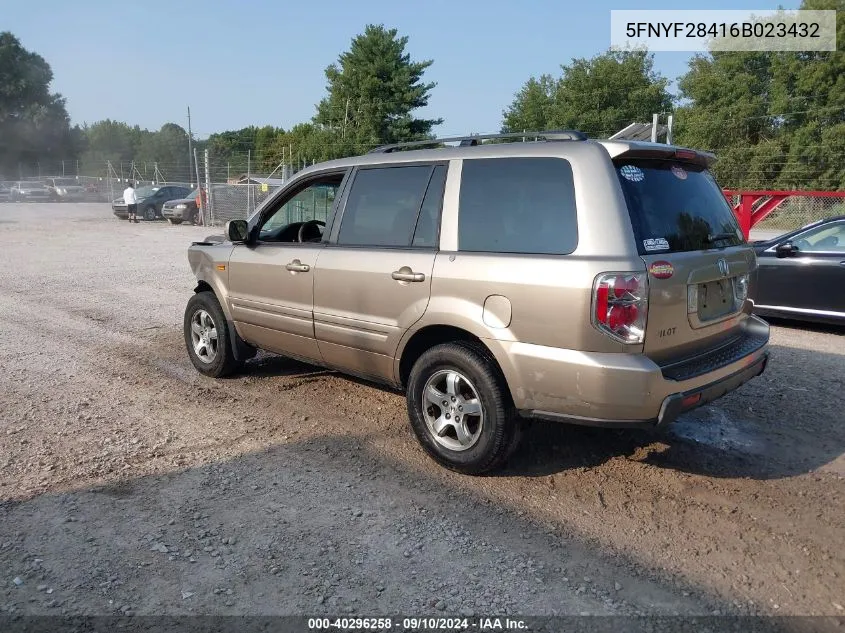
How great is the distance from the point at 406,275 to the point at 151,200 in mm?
27197

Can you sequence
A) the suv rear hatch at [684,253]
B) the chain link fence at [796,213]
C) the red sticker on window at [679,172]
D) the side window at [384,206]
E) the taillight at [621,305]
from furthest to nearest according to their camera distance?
the chain link fence at [796,213] → the side window at [384,206] → the red sticker on window at [679,172] → the suv rear hatch at [684,253] → the taillight at [621,305]

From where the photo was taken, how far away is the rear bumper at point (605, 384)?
10.8ft

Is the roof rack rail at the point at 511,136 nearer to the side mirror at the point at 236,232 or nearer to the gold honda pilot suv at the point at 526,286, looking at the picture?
the gold honda pilot suv at the point at 526,286

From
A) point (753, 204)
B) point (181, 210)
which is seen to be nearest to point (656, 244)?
point (753, 204)

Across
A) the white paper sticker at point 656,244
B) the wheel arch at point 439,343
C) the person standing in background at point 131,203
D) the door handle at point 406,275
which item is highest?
the person standing in background at point 131,203

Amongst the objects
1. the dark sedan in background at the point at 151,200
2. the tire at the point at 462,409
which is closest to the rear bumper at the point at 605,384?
the tire at the point at 462,409

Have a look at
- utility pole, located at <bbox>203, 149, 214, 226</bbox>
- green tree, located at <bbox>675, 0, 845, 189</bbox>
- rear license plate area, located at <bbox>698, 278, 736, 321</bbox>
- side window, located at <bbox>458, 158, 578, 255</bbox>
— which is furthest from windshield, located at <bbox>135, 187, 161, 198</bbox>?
rear license plate area, located at <bbox>698, 278, 736, 321</bbox>

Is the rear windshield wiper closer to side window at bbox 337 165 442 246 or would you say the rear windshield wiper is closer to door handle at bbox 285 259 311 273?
side window at bbox 337 165 442 246

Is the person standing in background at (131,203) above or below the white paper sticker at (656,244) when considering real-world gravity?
above

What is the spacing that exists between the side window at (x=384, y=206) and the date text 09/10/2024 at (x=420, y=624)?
2.32 meters

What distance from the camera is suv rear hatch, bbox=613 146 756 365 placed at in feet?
11.2

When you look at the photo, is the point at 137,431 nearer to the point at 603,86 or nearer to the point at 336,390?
the point at 336,390

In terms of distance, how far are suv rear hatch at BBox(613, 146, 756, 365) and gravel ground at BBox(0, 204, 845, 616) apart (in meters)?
0.88

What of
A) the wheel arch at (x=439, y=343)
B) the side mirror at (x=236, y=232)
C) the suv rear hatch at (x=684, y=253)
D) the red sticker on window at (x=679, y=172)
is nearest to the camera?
the suv rear hatch at (x=684, y=253)
